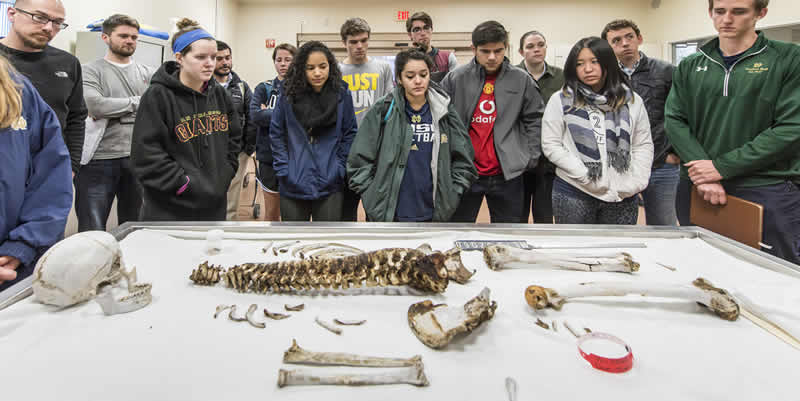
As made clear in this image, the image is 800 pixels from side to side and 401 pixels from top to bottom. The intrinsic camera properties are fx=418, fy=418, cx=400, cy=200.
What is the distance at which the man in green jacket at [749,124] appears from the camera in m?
2.07

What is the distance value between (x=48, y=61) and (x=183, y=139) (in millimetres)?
1090

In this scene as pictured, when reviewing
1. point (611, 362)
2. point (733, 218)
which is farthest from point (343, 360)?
point (733, 218)

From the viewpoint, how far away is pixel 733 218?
1942 mm

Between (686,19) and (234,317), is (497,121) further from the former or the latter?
(686,19)

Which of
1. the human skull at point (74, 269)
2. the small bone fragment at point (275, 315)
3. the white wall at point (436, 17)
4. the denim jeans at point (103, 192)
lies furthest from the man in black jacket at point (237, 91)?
the white wall at point (436, 17)

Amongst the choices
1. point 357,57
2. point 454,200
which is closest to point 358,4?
point 357,57

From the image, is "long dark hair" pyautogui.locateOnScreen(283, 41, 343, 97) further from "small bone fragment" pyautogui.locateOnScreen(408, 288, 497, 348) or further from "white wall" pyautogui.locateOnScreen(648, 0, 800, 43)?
"white wall" pyautogui.locateOnScreen(648, 0, 800, 43)

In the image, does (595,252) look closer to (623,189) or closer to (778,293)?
(778,293)

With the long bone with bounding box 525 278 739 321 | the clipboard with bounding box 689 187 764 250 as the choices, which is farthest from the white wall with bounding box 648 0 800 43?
the long bone with bounding box 525 278 739 321

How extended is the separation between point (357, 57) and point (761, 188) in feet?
8.86

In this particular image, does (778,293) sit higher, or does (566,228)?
(566,228)

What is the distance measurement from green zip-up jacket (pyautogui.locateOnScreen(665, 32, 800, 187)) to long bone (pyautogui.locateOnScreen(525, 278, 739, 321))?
1.21 metres

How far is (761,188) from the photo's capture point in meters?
2.14

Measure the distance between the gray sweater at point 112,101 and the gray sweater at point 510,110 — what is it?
8.39 feet
